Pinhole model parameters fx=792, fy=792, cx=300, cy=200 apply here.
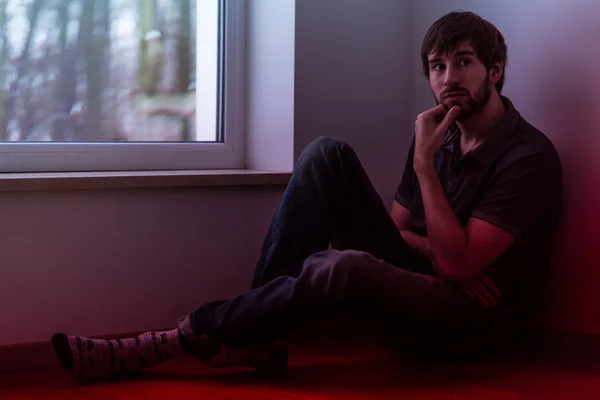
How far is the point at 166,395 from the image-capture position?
1559 mm

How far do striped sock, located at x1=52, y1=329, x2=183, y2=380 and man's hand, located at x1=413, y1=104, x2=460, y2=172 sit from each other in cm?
64

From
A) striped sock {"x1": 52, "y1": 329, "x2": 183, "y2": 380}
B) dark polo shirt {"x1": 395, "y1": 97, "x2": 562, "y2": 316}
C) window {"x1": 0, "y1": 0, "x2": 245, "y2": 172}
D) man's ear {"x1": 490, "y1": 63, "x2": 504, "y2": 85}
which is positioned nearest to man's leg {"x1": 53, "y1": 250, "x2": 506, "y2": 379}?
striped sock {"x1": 52, "y1": 329, "x2": 183, "y2": 380}

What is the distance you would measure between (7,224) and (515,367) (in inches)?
46.9

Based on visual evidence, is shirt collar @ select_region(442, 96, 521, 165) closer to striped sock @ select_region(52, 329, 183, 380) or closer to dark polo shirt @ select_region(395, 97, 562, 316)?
dark polo shirt @ select_region(395, 97, 562, 316)

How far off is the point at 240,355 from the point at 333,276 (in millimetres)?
281

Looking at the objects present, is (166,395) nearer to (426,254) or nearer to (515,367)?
(426,254)

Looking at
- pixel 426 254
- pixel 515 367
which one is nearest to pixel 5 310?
pixel 426 254

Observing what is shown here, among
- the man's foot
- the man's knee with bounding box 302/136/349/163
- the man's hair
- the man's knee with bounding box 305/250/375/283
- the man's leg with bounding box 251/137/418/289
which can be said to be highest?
the man's hair

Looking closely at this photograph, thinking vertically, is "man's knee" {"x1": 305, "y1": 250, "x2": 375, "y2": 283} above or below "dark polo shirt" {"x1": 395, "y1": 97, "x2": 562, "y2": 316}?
below

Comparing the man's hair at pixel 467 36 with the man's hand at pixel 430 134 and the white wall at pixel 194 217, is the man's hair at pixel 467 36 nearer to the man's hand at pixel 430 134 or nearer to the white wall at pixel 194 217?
the man's hand at pixel 430 134

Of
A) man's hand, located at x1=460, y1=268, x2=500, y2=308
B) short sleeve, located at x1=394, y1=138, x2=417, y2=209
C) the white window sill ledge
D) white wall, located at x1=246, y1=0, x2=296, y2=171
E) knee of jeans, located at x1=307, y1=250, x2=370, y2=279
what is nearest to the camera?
knee of jeans, located at x1=307, y1=250, x2=370, y2=279

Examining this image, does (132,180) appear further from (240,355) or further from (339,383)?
(339,383)

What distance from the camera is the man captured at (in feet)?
5.23

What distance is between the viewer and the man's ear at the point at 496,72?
180 centimetres
